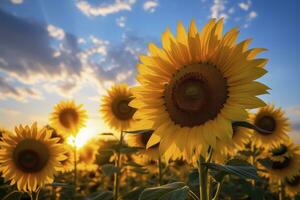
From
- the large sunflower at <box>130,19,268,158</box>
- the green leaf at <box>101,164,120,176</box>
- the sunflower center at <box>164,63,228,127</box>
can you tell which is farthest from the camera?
the green leaf at <box>101,164,120,176</box>

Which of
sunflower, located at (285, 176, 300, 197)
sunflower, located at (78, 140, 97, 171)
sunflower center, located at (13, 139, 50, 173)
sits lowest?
sunflower, located at (285, 176, 300, 197)

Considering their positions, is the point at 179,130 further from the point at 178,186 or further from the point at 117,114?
the point at 117,114

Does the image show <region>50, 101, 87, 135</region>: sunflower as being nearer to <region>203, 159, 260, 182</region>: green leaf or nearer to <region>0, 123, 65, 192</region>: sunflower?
<region>0, 123, 65, 192</region>: sunflower

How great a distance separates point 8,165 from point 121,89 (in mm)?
3365

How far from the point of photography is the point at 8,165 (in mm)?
5512

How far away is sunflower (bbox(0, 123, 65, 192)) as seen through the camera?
544 centimetres

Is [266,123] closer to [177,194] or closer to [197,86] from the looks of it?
[197,86]

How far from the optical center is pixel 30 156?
540 cm

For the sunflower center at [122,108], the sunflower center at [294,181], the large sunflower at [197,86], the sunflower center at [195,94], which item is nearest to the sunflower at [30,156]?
the sunflower center at [122,108]

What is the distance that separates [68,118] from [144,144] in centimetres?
305

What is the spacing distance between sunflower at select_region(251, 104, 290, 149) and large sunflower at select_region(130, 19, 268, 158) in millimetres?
4620

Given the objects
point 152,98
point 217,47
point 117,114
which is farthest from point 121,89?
point 217,47

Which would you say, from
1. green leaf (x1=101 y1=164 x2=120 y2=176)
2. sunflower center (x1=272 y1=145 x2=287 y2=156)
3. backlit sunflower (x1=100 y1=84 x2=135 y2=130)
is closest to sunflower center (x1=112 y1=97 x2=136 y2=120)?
backlit sunflower (x1=100 y1=84 x2=135 y2=130)

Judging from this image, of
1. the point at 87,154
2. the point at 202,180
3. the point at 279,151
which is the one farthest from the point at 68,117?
the point at 202,180
